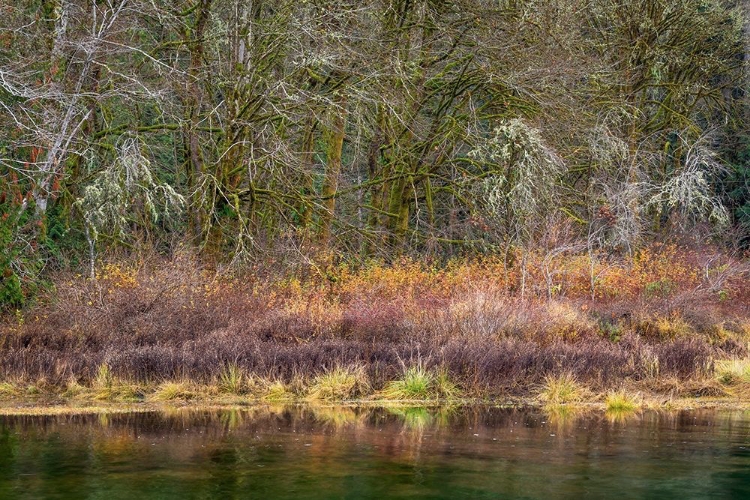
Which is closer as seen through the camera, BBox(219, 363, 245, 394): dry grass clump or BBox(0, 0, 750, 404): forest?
BBox(219, 363, 245, 394): dry grass clump

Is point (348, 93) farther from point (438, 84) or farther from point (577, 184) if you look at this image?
point (577, 184)

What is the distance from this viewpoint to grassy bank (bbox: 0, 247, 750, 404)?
46.4 ft

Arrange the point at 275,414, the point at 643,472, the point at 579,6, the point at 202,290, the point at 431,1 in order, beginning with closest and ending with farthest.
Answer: the point at 643,472 < the point at 275,414 < the point at 202,290 < the point at 431,1 < the point at 579,6

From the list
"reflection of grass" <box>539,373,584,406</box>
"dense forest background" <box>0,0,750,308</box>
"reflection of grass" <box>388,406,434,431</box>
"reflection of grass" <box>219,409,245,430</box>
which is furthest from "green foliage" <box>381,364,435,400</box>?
"dense forest background" <box>0,0,750,308</box>

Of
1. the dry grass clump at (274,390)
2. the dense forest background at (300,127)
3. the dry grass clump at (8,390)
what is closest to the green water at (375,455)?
the dry grass clump at (274,390)

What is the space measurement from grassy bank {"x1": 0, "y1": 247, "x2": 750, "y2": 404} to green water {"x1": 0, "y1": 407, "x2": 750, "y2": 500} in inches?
40.5

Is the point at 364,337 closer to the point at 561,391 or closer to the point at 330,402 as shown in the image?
the point at 330,402

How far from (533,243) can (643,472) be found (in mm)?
10556

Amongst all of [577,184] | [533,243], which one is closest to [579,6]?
Result: [577,184]

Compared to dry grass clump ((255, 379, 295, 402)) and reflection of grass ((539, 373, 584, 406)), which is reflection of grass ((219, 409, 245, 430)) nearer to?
dry grass clump ((255, 379, 295, 402))

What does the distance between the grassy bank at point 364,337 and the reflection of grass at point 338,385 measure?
0.07 feet

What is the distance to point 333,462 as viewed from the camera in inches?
391

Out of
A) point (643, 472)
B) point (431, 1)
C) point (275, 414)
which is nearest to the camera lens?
point (643, 472)

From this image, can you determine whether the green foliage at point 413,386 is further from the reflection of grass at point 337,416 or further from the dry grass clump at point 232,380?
the dry grass clump at point 232,380
